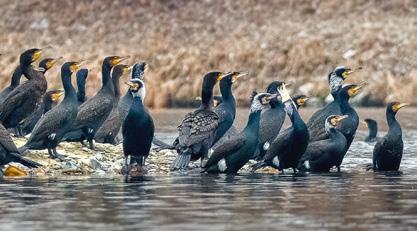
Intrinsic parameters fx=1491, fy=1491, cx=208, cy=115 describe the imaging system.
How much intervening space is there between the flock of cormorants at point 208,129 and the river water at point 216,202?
19.1 inches

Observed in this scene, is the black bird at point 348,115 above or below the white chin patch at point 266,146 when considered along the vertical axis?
above

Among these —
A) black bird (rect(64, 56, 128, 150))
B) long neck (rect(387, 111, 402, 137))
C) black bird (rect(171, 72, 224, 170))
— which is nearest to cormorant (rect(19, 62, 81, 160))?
black bird (rect(64, 56, 128, 150))

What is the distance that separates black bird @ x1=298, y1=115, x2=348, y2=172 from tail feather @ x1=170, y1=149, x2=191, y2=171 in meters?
1.93

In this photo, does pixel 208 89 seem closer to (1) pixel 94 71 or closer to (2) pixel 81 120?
(2) pixel 81 120

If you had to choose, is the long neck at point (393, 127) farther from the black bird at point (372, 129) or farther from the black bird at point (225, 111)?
the black bird at point (372, 129)

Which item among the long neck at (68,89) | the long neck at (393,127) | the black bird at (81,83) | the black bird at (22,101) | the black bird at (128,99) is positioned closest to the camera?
the long neck at (68,89)

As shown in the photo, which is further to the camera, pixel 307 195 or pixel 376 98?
pixel 376 98

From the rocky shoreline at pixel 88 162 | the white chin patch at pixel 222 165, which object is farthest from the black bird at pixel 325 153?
the white chin patch at pixel 222 165

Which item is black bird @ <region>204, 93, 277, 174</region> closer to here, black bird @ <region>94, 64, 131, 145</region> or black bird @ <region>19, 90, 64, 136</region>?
black bird @ <region>94, 64, 131, 145</region>

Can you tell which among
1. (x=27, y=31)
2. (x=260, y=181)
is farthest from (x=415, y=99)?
(x=260, y=181)

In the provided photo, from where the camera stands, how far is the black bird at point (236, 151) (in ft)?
80.9

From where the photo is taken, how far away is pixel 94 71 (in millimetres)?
59875

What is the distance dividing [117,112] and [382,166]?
5.50 metres

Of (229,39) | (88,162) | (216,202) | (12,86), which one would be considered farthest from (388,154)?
(229,39)
